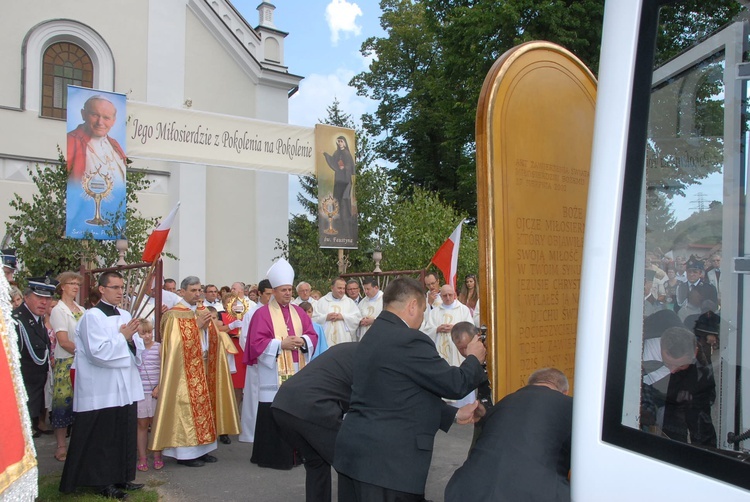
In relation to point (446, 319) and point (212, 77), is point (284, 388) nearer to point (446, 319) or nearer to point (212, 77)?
point (446, 319)

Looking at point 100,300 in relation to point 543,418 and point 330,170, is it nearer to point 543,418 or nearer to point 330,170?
point 543,418

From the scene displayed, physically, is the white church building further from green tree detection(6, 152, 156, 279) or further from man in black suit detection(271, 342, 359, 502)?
man in black suit detection(271, 342, 359, 502)

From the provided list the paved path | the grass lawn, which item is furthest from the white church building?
the grass lawn

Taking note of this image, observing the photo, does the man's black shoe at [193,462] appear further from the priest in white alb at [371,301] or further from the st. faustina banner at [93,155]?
the priest in white alb at [371,301]

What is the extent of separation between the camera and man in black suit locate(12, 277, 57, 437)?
Answer: 7.69 metres

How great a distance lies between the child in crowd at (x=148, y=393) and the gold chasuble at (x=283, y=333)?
4.15ft

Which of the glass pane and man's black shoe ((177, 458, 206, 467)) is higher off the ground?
the glass pane

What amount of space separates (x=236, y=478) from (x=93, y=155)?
4542mm

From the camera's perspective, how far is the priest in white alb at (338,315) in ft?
35.3

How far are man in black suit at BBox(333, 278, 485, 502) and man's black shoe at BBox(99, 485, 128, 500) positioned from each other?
3201 mm

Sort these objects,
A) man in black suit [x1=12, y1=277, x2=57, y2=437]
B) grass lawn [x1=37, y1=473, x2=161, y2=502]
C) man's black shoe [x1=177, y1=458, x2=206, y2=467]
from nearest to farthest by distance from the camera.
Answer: grass lawn [x1=37, y1=473, x2=161, y2=502] < man's black shoe [x1=177, y1=458, x2=206, y2=467] < man in black suit [x1=12, y1=277, x2=57, y2=437]

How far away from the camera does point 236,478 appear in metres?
6.73

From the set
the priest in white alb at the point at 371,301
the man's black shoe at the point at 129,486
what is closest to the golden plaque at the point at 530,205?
the man's black shoe at the point at 129,486

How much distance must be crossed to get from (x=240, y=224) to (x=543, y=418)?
59.2 ft
